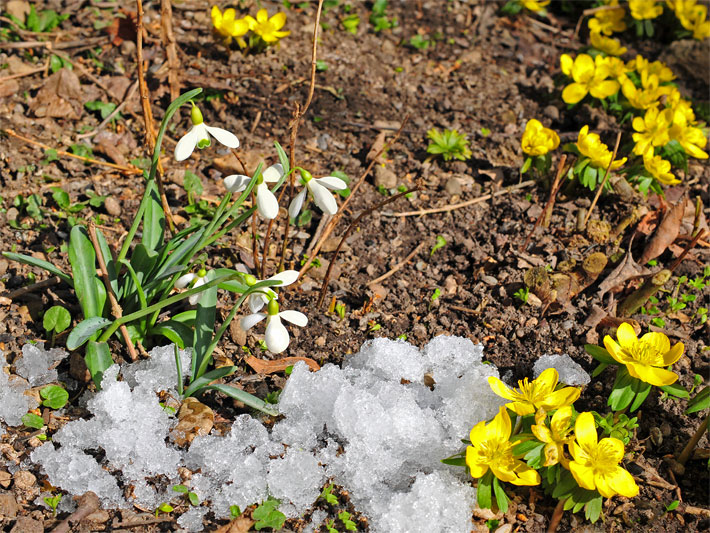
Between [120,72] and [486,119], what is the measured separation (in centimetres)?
193

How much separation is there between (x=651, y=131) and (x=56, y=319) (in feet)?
8.69

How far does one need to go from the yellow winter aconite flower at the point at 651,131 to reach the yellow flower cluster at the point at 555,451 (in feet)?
5.18

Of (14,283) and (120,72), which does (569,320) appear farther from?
(120,72)

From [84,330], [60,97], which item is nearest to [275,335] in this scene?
[84,330]

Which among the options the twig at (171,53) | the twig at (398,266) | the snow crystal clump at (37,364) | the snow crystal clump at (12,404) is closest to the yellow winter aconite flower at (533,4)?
the twig at (398,266)

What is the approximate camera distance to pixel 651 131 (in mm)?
3152

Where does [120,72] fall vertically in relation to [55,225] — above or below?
above

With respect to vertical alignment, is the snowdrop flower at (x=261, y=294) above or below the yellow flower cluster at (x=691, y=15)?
below

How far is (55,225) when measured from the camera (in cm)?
279

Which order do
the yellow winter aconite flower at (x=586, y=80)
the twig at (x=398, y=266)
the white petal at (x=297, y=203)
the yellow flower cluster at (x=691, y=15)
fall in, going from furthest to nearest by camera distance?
the yellow flower cluster at (x=691, y=15) → the yellow winter aconite flower at (x=586, y=80) → the twig at (x=398, y=266) → the white petal at (x=297, y=203)

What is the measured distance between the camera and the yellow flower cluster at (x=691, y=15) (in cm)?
412

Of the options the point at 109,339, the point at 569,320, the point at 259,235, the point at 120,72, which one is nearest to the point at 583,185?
the point at 569,320

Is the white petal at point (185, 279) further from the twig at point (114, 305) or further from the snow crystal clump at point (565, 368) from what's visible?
the snow crystal clump at point (565, 368)

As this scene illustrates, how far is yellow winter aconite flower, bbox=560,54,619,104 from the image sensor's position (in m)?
3.51
